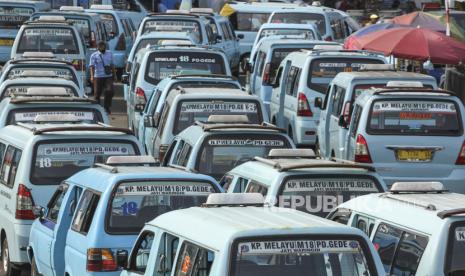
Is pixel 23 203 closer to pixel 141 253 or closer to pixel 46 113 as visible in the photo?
pixel 46 113

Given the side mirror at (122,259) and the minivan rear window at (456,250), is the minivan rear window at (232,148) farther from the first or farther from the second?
the minivan rear window at (456,250)

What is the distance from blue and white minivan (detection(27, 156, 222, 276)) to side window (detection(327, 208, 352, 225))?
986 mm

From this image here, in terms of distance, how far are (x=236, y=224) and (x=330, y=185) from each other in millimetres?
4310

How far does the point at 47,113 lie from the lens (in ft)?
60.8

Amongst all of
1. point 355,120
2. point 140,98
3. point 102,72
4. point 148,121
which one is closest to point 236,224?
point 355,120

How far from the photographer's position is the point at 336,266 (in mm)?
8555

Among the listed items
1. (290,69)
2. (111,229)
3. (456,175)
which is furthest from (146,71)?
(111,229)

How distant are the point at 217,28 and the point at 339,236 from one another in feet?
97.0

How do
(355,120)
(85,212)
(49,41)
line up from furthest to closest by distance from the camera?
(49,41) < (355,120) < (85,212)

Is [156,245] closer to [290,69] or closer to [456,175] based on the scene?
[456,175]

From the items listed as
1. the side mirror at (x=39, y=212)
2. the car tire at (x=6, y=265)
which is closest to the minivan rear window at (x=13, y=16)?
the car tire at (x=6, y=265)

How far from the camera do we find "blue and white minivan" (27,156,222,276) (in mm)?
11547

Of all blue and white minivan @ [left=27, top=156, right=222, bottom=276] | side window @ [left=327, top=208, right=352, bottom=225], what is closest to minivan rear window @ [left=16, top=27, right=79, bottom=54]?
blue and white minivan @ [left=27, top=156, right=222, bottom=276]

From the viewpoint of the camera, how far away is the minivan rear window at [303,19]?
39531 millimetres
